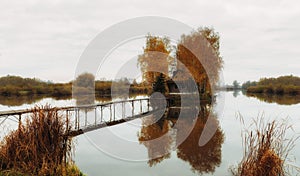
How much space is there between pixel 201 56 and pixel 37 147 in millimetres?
26190

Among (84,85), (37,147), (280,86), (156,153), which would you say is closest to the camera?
(37,147)

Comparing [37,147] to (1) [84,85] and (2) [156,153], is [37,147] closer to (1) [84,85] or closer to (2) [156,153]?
(2) [156,153]

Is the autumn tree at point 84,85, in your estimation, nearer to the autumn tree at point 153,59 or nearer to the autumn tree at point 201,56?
the autumn tree at point 153,59

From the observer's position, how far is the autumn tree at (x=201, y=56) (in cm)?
2981

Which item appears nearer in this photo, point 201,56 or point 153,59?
point 201,56

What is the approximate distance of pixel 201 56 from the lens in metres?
29.8

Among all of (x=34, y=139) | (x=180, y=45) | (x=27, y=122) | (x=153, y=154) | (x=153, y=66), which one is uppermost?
(x=180, y=45)

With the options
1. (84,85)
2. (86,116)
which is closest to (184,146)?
(86,116)

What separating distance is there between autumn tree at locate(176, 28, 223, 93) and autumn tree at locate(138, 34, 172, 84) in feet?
5.88

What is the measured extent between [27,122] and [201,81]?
27.4m

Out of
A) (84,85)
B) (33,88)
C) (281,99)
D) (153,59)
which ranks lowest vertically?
(281,99)

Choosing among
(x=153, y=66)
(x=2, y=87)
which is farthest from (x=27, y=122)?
(x=2, y=87)

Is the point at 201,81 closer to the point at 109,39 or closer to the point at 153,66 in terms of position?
the point at 153,66

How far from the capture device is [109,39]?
A: 17.7 metres
